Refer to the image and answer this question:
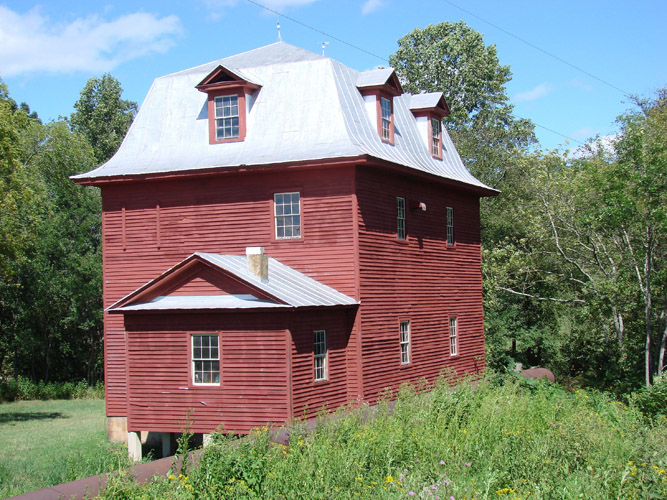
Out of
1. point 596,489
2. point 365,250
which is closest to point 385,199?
point 365,250

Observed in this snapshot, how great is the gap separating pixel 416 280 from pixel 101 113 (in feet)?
128

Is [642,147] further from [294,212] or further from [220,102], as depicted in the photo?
[220,102]

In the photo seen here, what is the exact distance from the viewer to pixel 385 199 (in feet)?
70.8

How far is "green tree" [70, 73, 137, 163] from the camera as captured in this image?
5512cm

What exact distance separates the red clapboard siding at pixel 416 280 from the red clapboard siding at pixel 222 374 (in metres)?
3.29

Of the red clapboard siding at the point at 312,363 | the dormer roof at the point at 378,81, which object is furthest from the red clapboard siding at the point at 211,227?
the dormer roof at the point at 378,81

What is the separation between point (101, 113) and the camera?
182ft

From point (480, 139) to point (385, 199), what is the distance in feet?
64.8

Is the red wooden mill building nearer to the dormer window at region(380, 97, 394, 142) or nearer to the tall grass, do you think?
the dormer window at region(380, 97, 394, 142)

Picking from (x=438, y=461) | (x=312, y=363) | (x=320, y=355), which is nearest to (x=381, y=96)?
(x=320, y=355)

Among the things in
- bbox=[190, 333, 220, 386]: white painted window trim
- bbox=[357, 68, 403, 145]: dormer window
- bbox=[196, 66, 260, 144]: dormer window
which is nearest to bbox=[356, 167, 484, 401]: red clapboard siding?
bbox=[357, 68, 403, 145]: dormer window

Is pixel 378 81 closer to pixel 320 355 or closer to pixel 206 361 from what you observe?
pixel 320 355

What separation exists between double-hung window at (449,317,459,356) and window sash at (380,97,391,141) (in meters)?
6.55

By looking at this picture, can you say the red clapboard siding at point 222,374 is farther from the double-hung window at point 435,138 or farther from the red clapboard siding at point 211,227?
the double-hung window at point 435,138
